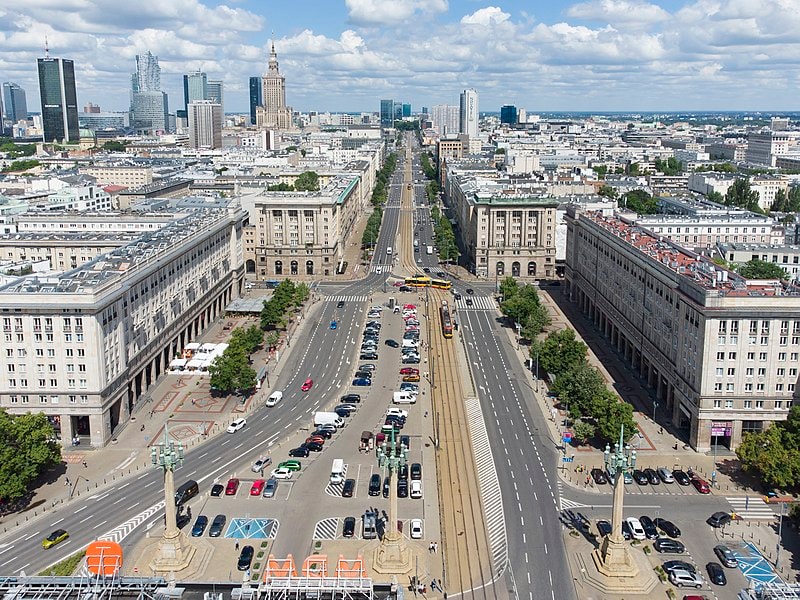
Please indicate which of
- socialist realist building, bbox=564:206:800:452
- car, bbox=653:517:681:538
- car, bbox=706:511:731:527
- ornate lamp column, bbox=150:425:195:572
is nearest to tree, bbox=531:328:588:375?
socialist realist building, bbox=564:206:800:452

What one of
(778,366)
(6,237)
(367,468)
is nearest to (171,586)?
(367,468)

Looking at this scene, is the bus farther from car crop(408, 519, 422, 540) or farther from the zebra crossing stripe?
car crop(408, 519, 422, 540)

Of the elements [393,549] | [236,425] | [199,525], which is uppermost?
[236,425]

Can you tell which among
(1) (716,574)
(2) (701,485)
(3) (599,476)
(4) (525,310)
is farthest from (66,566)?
(4) (525,310)

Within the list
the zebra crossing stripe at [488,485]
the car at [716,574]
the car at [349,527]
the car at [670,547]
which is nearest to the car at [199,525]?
the car at [349,527]

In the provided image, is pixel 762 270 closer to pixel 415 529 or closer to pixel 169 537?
pixel 415 529

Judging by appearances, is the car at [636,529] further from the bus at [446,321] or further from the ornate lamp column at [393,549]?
the bus at [446,321]
